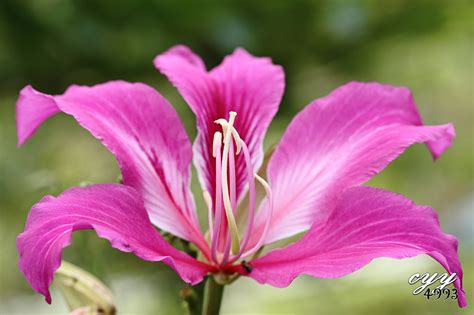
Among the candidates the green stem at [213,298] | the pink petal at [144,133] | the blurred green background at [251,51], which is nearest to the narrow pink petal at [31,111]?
the pink petal at [144,133]

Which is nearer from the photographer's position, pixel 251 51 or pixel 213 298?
pixel 213 298

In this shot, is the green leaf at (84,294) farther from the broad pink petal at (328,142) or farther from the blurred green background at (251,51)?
the blurred green background at (251,51)

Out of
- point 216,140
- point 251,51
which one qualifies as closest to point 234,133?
point 216,140

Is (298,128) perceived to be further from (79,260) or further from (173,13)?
(173,13)

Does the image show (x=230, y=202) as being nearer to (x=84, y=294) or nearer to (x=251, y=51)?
(x=84, y=294)

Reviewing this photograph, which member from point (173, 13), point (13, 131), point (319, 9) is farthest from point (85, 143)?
point (319, 9)

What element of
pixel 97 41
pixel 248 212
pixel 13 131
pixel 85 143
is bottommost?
pixel 85 143

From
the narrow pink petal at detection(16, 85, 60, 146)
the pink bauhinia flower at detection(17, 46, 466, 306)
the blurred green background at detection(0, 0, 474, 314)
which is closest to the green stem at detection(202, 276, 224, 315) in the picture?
the pink bauhinia flower at detection(17, 46, 466, 306)
